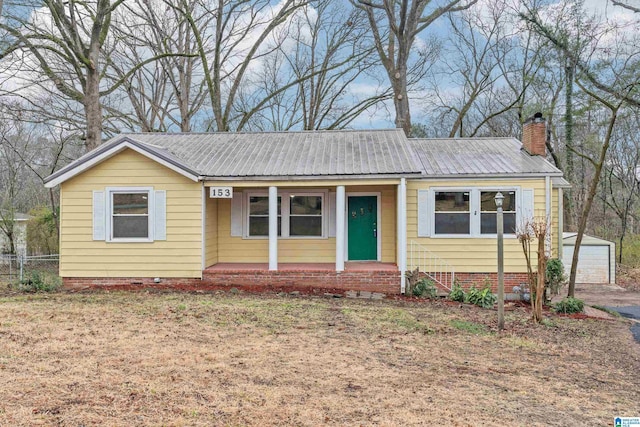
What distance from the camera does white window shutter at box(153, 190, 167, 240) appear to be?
1103 centimetres

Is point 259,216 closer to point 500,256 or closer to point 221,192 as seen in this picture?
point 221,192

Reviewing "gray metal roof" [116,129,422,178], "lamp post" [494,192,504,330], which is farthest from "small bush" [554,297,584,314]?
"gray metal roof" [116,129,422,178]

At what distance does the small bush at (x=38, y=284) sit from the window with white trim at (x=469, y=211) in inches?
373

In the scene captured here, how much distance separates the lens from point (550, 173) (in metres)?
11.0

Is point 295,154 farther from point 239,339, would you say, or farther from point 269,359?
point 269,359

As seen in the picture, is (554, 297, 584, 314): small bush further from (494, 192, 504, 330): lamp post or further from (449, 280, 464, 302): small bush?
(494, 192, 504, 330): lamp post

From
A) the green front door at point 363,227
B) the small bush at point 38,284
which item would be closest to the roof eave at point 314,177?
the green front door at point 363,227

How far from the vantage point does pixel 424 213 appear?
11492 millimetres

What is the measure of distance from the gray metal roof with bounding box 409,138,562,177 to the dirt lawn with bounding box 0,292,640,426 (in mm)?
3906

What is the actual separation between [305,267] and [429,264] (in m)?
3.18

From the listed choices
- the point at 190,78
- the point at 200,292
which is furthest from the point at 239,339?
the point at 190,78

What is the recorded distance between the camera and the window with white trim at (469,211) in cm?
1137

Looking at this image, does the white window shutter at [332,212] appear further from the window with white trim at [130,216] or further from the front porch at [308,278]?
the window with white trim at [130,216]

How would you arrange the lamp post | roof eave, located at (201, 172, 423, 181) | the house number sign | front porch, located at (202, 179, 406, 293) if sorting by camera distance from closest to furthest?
the lamp post < roof eave, located at (201, 172, 423, 181) < the house number sign < front porch, located at (202, 179, 406, 293)
